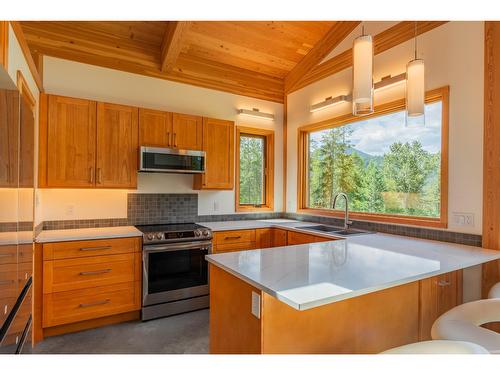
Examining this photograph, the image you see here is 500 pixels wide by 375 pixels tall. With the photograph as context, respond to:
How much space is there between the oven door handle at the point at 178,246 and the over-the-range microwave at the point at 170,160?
0.80 meters

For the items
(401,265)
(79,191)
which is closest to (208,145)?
(79,191)

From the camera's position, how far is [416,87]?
183cm

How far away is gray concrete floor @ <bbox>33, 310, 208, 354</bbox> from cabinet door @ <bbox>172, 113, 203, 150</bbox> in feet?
6.10

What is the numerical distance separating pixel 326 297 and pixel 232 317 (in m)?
0.58

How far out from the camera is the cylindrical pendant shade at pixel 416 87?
1.81m

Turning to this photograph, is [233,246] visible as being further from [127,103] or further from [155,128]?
[127,103]

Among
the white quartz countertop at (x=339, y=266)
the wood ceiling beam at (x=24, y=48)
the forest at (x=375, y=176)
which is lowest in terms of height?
the white quartz countertop at (x=339, y=266)

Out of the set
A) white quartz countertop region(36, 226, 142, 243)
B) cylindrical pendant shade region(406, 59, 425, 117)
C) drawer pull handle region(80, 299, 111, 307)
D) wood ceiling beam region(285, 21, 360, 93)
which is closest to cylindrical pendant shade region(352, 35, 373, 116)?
cylindrical pendant shade region(406, 59, 425, 117)

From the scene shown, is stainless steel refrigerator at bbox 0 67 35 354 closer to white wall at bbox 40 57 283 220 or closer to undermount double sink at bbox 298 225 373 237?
white wall at bbox 40 57 283 220

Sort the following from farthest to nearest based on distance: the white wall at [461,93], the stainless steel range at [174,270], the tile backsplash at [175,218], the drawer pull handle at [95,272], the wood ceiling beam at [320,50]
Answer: the wood ceiling beam at [320,50] → the stainless steel range at [174,270] → the tile backsplash at [175,218] → the drawer pull handle at [95,272] → the white wall at [461,93]

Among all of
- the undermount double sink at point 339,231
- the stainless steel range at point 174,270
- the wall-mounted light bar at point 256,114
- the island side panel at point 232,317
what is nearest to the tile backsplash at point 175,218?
the undermount double sink at point 339,231

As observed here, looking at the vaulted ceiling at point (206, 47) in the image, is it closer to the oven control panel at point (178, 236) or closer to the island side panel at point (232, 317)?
the oven control panel at point (178, 236)

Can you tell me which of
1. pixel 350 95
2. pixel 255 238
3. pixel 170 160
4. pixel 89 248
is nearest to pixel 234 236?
pixel 255 238
